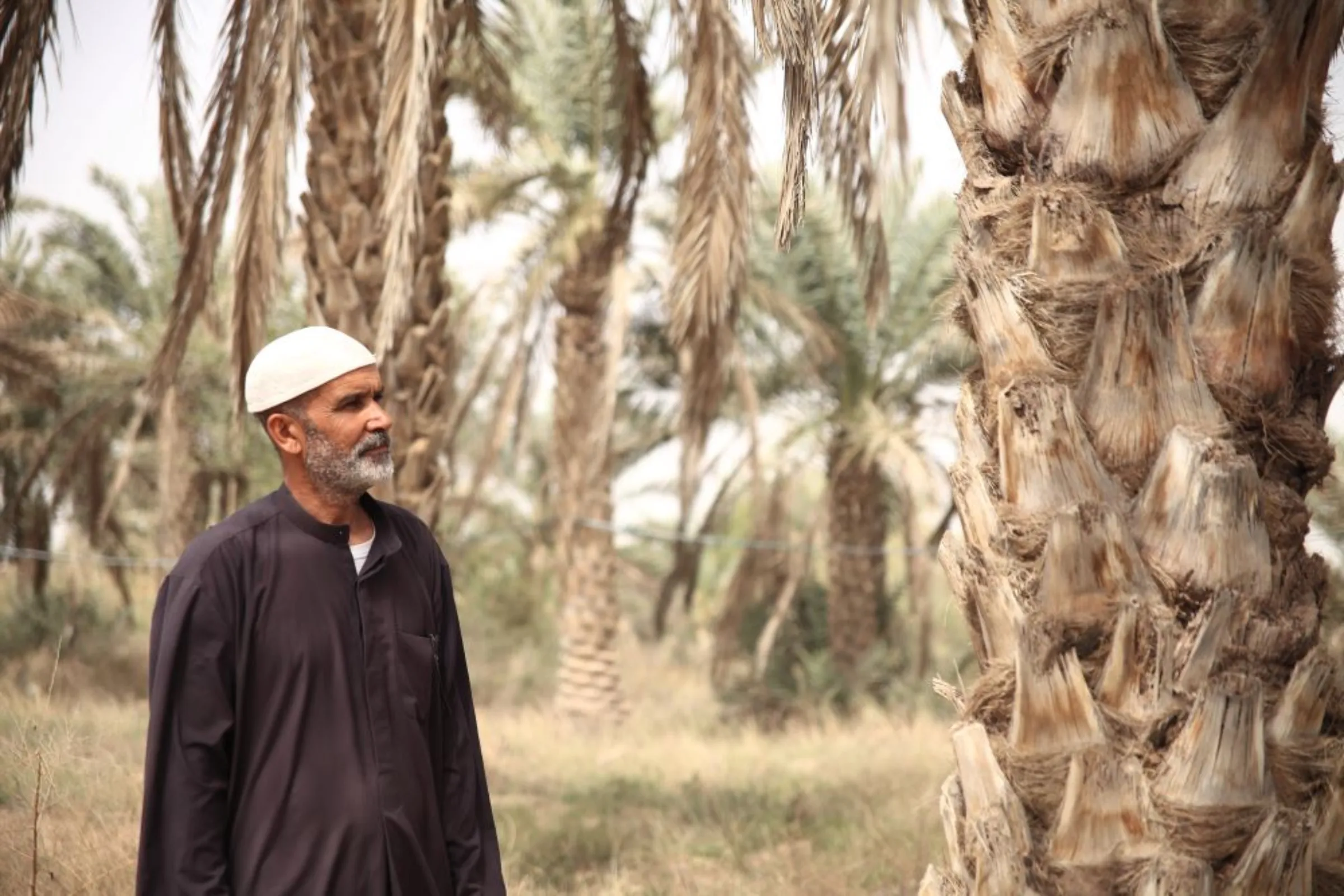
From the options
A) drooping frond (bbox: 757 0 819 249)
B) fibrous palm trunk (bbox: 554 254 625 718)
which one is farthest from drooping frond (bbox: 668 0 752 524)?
fibrous palm trunk (bbox: 554 254 625 718)

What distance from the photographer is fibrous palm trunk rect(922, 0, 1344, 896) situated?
3082 mm

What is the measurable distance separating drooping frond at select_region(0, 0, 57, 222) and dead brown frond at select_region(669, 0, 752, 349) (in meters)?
2.97

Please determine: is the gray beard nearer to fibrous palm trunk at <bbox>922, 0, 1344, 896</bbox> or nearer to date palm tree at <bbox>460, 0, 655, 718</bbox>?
fibrous palm trunk at <bbox>922, 0, 1344, 896</bbox>

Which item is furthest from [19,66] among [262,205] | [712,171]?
[712,171]

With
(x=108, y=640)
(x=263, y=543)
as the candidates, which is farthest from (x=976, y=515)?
(x=108, y=640)

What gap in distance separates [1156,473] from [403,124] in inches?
173

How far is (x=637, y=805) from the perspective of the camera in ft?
33.8

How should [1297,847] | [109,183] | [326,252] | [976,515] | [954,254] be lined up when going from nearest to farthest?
[1297,847], [976,515], [954,254], [326,252], [109,183]

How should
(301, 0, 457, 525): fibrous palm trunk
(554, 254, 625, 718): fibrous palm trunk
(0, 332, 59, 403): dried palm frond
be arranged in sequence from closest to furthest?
(301, 0, 457, 525): fibrous palm trunk
(0, 332, 59, 403): dried palm frond
(554, 254, 625, 718): fibrous palm trunk

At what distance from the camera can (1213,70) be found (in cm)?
328

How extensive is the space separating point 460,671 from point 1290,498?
6.22 feet

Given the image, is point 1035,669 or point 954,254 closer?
point 1035,669

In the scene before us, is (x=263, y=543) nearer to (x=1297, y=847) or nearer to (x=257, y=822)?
(x=257, y=822)

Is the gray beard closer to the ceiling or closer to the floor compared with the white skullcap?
closer to the floor
